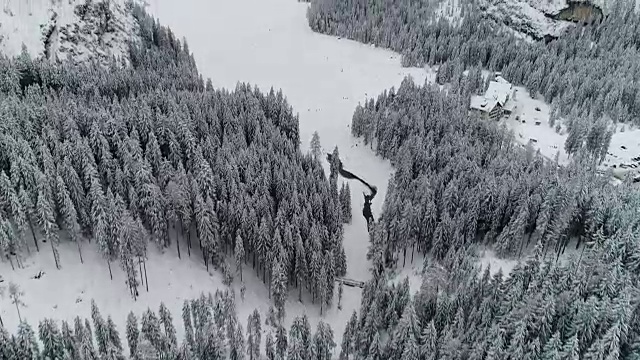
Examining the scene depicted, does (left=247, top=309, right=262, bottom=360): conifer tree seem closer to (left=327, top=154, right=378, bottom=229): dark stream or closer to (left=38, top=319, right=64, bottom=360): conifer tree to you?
(left=38, top=319, right=64, bottom=360): conifer tree

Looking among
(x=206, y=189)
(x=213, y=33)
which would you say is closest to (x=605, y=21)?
(x=213, y=33)

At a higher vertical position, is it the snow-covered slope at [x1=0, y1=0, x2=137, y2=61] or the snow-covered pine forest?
the snow-covered slope at [x1=0, y1=0, x2=137, y2=61]

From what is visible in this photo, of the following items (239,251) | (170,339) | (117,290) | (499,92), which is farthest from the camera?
(499,92)

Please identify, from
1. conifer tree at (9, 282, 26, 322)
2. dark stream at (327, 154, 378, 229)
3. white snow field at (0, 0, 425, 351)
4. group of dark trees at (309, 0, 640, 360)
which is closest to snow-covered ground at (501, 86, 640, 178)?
group of dark trees at (309, 0, 640, 360)

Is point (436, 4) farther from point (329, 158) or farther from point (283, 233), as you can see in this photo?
point (283, 233)

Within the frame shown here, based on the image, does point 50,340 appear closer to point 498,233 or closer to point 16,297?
point 16,297

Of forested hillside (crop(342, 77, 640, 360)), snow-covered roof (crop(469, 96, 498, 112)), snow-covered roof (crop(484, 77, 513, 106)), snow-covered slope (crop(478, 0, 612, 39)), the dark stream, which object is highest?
snow-covered slope (crop(478, 0, 612, 39))

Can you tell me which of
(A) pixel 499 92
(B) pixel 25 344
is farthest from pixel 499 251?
(B) pixel 25 344
